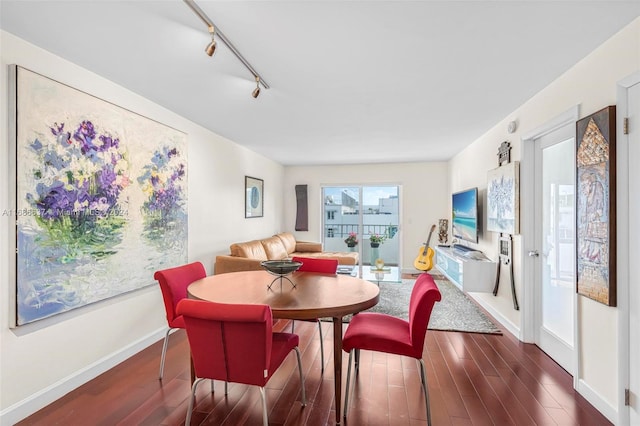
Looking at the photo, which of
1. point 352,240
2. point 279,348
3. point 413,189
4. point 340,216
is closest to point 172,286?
point 279,348

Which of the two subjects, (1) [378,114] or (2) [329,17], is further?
(1) [378,114]

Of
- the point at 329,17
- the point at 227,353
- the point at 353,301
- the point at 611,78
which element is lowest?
the point at 227,353

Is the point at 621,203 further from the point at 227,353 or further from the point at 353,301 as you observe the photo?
the point at 227,353

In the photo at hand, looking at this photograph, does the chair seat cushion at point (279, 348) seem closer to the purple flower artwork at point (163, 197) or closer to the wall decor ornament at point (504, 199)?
the purple flower artwork at point (163, 197)

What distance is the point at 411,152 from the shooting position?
5.55 meters

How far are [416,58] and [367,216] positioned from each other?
196 inches

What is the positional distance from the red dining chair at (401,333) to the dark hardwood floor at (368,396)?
23 centimetres

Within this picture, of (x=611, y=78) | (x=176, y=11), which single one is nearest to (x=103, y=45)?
(x=176, y=11)

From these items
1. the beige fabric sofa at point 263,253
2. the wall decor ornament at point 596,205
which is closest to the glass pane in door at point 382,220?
the beige fabric sofa at point 263,253

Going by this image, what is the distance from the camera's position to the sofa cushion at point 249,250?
4219 mm

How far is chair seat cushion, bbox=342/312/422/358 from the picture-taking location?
1885mm

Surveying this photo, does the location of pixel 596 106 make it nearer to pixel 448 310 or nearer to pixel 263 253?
pixel 448 310

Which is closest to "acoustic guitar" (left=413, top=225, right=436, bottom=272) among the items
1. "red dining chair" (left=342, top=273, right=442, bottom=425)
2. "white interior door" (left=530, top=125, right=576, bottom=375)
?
"white interior door" (left=530, top=125, right=576, bottom=375)

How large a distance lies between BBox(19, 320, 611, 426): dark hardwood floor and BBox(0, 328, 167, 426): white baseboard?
0.05 m
